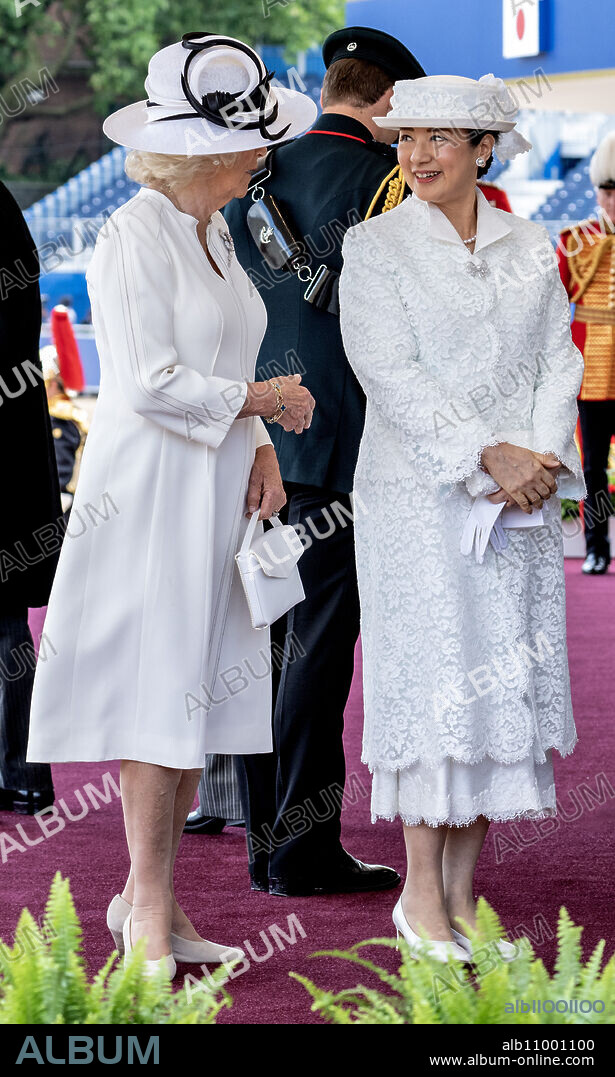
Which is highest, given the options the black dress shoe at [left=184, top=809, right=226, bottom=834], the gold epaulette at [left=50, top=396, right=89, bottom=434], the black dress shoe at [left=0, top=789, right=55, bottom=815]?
the black dress shoe at [left=0, top=789, right=55, bottom=815]

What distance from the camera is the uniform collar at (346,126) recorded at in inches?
112

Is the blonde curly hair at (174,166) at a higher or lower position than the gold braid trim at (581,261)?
higher

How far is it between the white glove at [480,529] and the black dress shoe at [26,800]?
1456 millimetres

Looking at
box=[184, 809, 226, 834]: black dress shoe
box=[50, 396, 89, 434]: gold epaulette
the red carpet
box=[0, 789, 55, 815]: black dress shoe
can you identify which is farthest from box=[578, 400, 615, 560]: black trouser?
box=[0, 789, 55, 815]: black dress shoe

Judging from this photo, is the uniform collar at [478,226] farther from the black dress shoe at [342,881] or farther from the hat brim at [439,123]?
the black dress shoe at [342,881]

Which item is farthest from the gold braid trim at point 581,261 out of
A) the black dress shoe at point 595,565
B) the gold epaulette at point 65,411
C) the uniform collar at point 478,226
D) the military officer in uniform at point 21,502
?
the uniform collar at point 478,226

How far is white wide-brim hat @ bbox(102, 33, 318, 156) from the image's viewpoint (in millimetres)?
2148

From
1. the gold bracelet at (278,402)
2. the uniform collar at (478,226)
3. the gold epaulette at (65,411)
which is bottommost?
the gold epaulette at (65,411)

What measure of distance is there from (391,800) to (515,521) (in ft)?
1.69

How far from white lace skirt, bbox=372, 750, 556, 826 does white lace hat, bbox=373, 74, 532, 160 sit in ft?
3.43

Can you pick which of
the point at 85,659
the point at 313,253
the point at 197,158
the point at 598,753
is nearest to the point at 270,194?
the point at 313,253

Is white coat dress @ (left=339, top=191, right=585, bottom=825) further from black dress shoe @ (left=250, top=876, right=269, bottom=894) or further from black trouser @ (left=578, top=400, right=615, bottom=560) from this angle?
black trouser @ (left=578, top=400, right=615, bottom=560)

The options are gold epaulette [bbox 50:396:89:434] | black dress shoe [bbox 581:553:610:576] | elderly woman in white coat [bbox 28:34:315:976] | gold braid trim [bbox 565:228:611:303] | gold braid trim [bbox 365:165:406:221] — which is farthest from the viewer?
gold epaulette [bbox 50:396:89:434]
